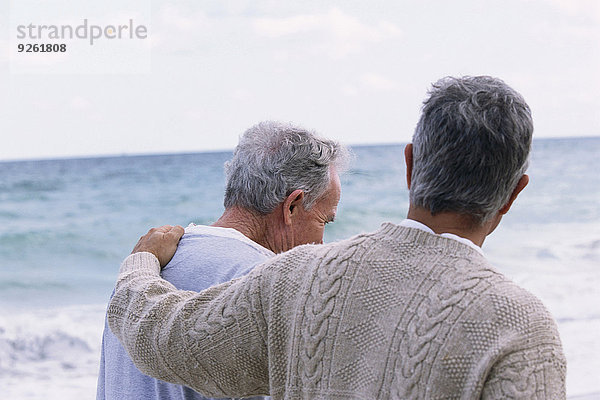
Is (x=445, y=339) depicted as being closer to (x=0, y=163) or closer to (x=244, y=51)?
(x=244, y=51)

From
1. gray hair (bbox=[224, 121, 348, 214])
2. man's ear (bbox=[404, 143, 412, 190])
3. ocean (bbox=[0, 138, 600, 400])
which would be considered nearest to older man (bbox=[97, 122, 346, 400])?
gray hair (bbox=[224, 121, 348, 214])

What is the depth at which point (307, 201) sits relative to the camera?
1812 mm

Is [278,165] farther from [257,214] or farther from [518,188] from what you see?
[518,188]

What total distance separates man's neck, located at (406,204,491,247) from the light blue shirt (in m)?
0.55

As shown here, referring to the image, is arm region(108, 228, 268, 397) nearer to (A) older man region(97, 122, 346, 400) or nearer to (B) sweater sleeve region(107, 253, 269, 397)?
(B) sweater sleeve region(107, 253, 269, 397)

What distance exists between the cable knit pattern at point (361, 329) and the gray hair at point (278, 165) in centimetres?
46

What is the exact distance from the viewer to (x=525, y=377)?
982mm

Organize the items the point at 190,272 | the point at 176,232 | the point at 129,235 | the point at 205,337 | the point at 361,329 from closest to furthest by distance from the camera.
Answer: the point at 361,329, the point at 205,337, the point at 190,272, the point at 176,232, the point at 129,235

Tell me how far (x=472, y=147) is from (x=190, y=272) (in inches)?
30.5

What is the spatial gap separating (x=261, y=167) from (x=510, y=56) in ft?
81.0

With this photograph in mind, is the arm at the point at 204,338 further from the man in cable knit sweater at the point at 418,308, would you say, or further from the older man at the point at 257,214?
the older man at the point at 257,214

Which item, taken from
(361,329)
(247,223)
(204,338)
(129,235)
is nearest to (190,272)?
(247,223)

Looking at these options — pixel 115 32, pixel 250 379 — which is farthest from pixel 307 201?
pixel 115 32

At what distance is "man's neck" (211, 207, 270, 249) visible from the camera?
179 cm
